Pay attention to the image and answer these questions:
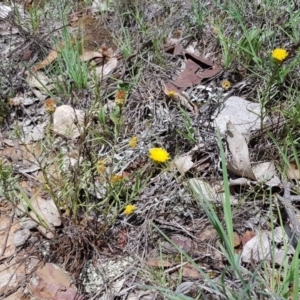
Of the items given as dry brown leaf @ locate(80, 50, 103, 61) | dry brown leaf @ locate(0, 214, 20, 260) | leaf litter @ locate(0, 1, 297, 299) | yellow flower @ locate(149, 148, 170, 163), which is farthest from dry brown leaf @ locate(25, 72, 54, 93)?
yellow flower @ locate(149, 148, 170, 163)

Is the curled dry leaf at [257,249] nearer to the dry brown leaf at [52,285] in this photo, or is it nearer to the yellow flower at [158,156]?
the yellow flower at [158,156]

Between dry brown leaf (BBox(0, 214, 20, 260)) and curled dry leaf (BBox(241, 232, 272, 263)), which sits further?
dry brown leaf (BBox(0, 214, 20, 260))

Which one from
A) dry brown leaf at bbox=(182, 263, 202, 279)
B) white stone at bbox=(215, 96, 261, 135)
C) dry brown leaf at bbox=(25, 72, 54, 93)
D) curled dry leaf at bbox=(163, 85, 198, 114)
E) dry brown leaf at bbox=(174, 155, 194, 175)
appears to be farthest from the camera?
dry brown leaf at bbox=(25, 72, 54, 93)

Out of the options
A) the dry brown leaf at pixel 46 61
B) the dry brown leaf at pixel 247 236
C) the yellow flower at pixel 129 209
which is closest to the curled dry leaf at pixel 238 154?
the dry brown leaf at pixel 247 236

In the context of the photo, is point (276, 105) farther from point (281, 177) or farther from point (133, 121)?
point (133, 121)

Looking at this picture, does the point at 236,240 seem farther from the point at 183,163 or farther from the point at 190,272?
the point at 183,163

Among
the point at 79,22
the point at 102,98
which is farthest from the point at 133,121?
the point at 79,22

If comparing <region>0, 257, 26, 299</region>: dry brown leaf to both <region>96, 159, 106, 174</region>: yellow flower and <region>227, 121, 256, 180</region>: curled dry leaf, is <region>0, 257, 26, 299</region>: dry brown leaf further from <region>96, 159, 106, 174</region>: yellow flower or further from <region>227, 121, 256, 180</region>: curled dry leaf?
<region>227, 121, 256, 180</region>: curled dry leaf

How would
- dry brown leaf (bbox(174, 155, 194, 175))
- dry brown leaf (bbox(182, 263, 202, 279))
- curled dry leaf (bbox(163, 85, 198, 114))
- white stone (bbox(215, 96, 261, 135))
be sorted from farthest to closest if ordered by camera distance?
curled dry leaf (bbox(163, 85, 198, 114)) → white stone (bbox(215, 96, 261, 135)) → dry brown leaf (bbox(174, 155, 194, 175)) → dry brown leaf (bbox(182, 263, 202, 279))
